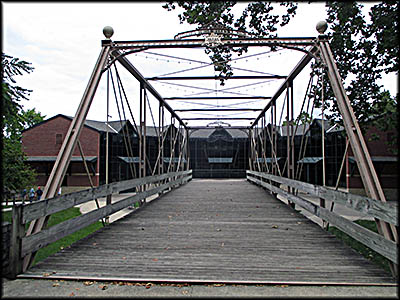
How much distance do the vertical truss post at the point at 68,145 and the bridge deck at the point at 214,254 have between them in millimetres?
468

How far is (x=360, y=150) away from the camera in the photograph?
468cm

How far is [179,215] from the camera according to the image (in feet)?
24.8

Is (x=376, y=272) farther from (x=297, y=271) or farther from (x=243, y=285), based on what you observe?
(x=243, y=285)

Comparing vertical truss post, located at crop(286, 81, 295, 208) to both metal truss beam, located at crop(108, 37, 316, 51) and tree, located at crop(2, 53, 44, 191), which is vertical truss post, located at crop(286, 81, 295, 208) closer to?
metal truss beam, located at crop(108, 37, 316, 51)

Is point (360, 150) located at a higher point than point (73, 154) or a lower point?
lower

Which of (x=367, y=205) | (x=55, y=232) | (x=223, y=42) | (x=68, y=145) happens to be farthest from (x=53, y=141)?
(x=367, y=205)

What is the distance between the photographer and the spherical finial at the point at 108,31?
6.53 metres

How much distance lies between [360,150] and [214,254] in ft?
8.47

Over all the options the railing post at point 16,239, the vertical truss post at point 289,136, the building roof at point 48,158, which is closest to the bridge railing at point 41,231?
the railing post at point 16,239

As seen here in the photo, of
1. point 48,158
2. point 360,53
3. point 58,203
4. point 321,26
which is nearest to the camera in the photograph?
point 58,203

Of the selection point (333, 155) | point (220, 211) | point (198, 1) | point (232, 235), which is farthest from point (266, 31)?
point (333, 155)

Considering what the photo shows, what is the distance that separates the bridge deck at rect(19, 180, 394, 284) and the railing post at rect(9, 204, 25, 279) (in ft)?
0.67

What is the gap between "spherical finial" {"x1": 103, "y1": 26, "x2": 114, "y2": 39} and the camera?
6534 mm

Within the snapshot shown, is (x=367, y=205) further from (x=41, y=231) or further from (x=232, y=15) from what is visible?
(x=232, y=15)
